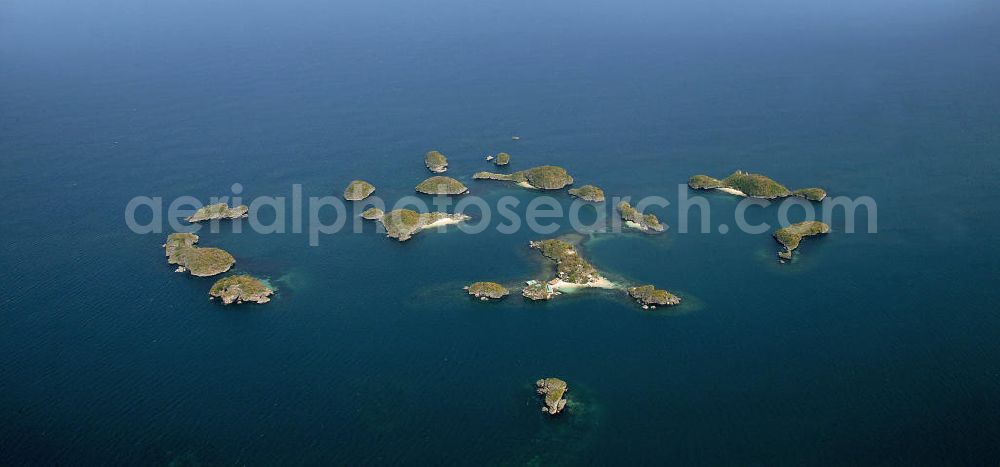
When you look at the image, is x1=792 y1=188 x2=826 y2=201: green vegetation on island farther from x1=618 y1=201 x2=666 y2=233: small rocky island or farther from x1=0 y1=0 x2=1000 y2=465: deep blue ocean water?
x1=618 y1=201 x2=666 y2=233: small rocky island

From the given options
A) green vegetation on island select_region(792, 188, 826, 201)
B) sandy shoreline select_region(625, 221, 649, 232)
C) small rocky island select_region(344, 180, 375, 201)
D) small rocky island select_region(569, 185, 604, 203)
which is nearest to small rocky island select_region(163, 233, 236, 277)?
small rocky island select_region(344, 180, 375, 201)

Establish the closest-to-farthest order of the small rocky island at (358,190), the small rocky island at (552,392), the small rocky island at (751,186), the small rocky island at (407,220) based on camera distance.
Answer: the small rocky island at (552,392) < the small rocky island at (407,220) < the small rocky island at (751,186) < the small rocky island at (358,190)

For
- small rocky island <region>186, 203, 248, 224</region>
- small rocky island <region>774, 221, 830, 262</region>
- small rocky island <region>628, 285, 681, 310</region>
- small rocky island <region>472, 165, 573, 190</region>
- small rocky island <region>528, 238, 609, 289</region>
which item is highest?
small rocky island <region>472, 165, 573, 190</region>

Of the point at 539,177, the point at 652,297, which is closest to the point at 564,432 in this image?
the point at 652,297

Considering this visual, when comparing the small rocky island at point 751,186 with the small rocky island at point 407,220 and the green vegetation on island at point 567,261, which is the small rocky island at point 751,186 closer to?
the green vegetation on island at point 567,261

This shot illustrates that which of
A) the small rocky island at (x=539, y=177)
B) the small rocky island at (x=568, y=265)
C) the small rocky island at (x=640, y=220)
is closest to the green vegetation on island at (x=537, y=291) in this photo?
the small rocky island at (x=568, y=265)

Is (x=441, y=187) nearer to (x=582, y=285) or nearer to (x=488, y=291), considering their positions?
(x=488, y=291)
